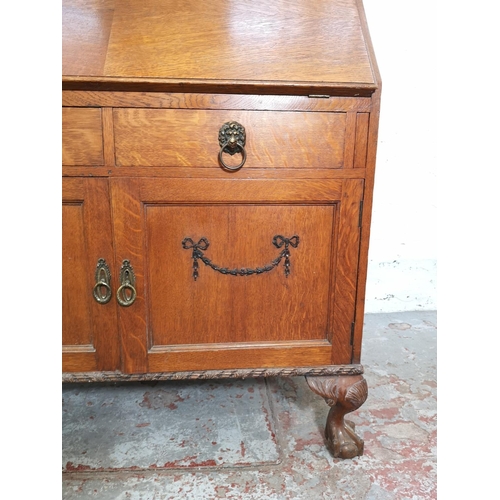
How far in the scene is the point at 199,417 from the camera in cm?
154

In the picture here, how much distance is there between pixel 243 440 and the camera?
4.64 feet

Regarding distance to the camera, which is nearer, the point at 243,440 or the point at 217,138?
the point at 217,138

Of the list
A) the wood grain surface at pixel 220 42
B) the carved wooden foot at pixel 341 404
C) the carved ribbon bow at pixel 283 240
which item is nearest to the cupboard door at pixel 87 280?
the wood grain surface at pixel 220 42

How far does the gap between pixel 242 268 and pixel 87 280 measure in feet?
1.38

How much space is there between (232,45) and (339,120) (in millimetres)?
342

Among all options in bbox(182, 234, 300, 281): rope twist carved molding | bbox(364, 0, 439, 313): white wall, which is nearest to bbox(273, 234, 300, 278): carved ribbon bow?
bbox(182, 234, 300, 281): rope twist carved molding

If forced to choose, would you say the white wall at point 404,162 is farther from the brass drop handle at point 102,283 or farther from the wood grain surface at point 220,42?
the brass drop handle at point 102,283

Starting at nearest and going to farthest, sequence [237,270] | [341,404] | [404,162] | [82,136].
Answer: [82,136] → [237,270] → [341,404] → [404,162]

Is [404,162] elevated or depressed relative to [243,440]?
elevated

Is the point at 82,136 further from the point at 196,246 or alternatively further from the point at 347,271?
the point at 347,271

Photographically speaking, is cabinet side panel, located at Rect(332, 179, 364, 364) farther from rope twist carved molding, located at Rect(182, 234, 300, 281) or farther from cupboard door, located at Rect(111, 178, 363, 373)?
rope twist carved molding, located at Rect(182, 234, 300, 281)

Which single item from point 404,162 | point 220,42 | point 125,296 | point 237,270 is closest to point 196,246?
point 237,270

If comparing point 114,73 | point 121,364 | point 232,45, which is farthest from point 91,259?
point 232,45

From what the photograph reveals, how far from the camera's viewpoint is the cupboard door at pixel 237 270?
3.67 ft
